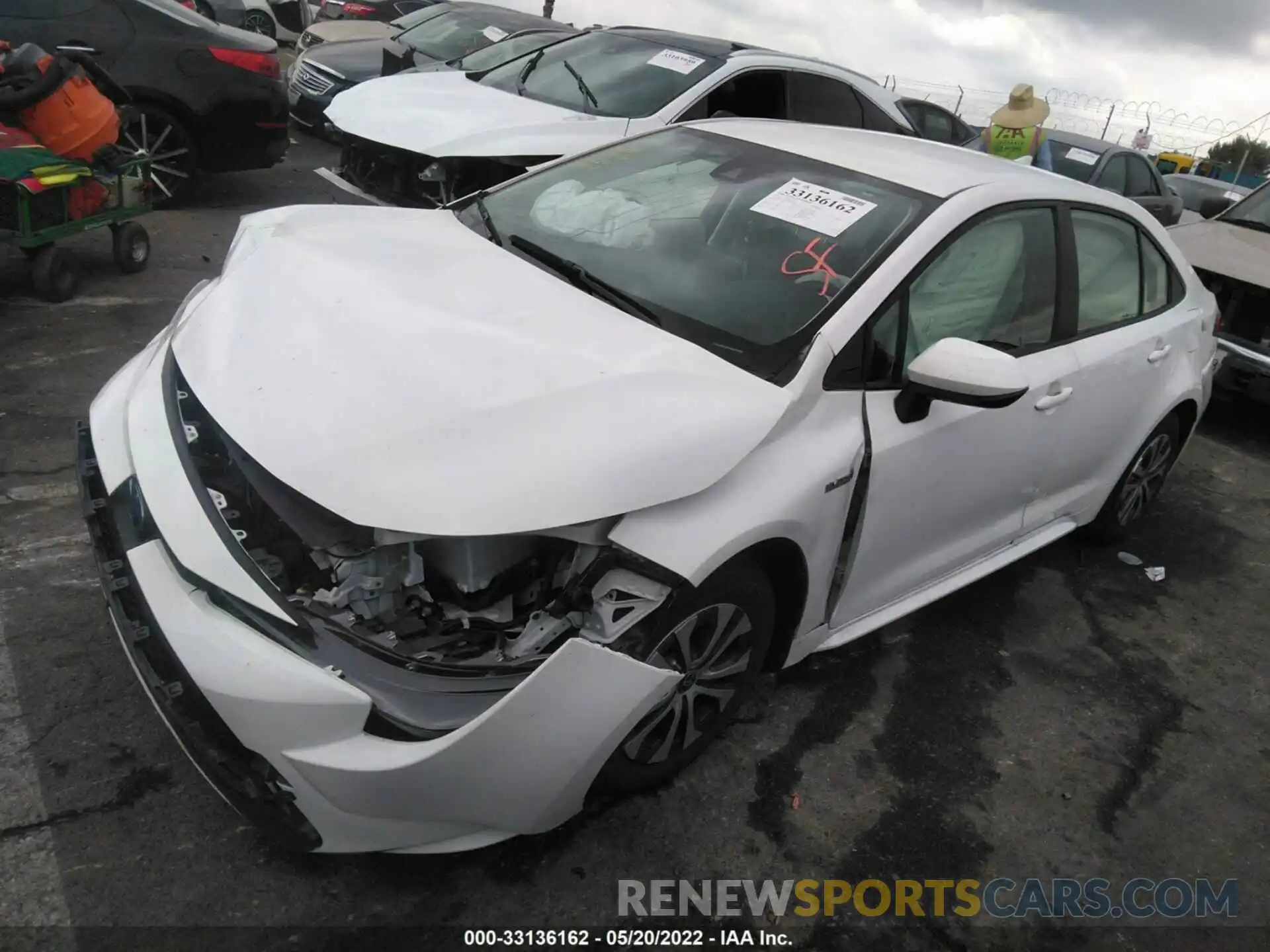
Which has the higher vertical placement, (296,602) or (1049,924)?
(296,602)

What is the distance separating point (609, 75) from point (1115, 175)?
5.59m

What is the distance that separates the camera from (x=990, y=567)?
3555 mm

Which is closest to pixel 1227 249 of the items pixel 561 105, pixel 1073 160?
pixel 1073 160

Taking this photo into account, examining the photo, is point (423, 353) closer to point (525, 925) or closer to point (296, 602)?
point (296, 602)

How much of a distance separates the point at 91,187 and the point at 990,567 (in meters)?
→ 4.97

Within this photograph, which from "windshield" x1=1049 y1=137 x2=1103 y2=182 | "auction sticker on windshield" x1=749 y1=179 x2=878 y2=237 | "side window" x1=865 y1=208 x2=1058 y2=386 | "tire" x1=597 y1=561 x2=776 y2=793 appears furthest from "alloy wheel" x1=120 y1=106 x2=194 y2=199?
"windshield" x1=1049 y1=137 x2=1103 y2=182

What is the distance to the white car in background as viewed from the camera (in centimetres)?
567

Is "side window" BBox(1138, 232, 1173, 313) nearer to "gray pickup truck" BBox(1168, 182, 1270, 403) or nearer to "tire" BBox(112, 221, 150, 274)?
"gray pickup truck" BBox(1168, 182, 1270, 403)

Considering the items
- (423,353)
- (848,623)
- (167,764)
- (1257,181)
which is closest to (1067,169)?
(848,623)

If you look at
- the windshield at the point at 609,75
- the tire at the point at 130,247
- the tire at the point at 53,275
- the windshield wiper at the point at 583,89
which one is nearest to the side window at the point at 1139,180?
the windshield at the point at 609,75

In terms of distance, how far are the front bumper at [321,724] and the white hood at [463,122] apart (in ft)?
12.6

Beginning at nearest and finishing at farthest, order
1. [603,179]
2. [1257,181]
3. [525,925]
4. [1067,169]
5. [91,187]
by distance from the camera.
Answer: [525,925] < [603,179] < [91,187] < [1067,169] < [1257,181]

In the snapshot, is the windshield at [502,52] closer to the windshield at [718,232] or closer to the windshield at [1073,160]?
the windshield at [718,232]

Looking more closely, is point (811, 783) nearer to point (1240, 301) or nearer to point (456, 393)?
point (456, 393)
